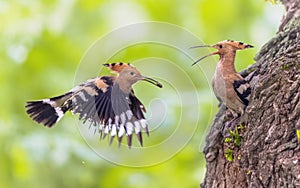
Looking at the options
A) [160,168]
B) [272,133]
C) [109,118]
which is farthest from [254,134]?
[160,168]

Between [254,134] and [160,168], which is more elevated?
[160,168]

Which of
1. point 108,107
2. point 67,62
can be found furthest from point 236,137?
point 67,62

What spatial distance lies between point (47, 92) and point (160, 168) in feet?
1.51

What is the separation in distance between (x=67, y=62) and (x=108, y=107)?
47.3 inches

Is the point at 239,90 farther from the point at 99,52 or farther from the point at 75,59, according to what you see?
the point at 75,59

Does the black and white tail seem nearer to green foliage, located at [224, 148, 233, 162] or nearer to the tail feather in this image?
the tail feather

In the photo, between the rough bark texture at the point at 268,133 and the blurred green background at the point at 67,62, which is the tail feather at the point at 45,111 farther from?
the blurred green background at the point at 67,62

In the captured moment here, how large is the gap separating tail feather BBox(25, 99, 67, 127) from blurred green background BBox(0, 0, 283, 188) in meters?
0.95

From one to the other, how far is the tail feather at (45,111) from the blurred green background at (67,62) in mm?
948

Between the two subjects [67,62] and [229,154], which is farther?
[67,62]

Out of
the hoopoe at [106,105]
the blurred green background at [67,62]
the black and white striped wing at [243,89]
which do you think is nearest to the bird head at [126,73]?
the hoopoe at [106,105]

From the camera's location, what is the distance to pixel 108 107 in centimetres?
62

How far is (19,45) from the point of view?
1.68 m

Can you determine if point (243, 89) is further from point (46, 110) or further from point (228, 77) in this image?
point (46, 110)
